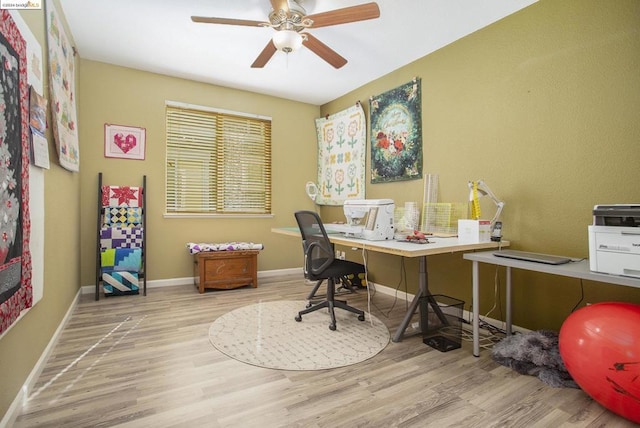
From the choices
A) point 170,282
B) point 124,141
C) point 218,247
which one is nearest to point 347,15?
point 218,247

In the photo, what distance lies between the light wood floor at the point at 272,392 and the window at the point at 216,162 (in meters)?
2.00

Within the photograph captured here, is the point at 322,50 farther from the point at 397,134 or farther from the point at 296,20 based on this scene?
the point at 397,134

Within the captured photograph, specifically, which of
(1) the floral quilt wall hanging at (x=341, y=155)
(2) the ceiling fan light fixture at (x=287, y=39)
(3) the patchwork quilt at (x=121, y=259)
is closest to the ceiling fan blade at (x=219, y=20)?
(2) the ceiling fan light fixture at (x=287, y=39)

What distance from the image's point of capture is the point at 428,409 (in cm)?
156

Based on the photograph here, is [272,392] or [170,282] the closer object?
[272,392]

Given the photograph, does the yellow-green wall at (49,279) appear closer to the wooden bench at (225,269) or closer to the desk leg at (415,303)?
the wooden bench at (225,269)

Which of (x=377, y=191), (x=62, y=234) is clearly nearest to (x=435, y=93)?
(x=377, y=191)

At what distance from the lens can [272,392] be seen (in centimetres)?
170

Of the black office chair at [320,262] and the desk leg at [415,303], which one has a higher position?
the black office chair at [320,262]

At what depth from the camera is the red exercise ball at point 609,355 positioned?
4.52 feet

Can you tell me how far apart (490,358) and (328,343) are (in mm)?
1063

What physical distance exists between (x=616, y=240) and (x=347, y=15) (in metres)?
2.01

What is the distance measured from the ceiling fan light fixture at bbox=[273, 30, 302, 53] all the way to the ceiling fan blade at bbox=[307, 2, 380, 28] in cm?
16

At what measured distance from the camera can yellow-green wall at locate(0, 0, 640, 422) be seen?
2.01m
